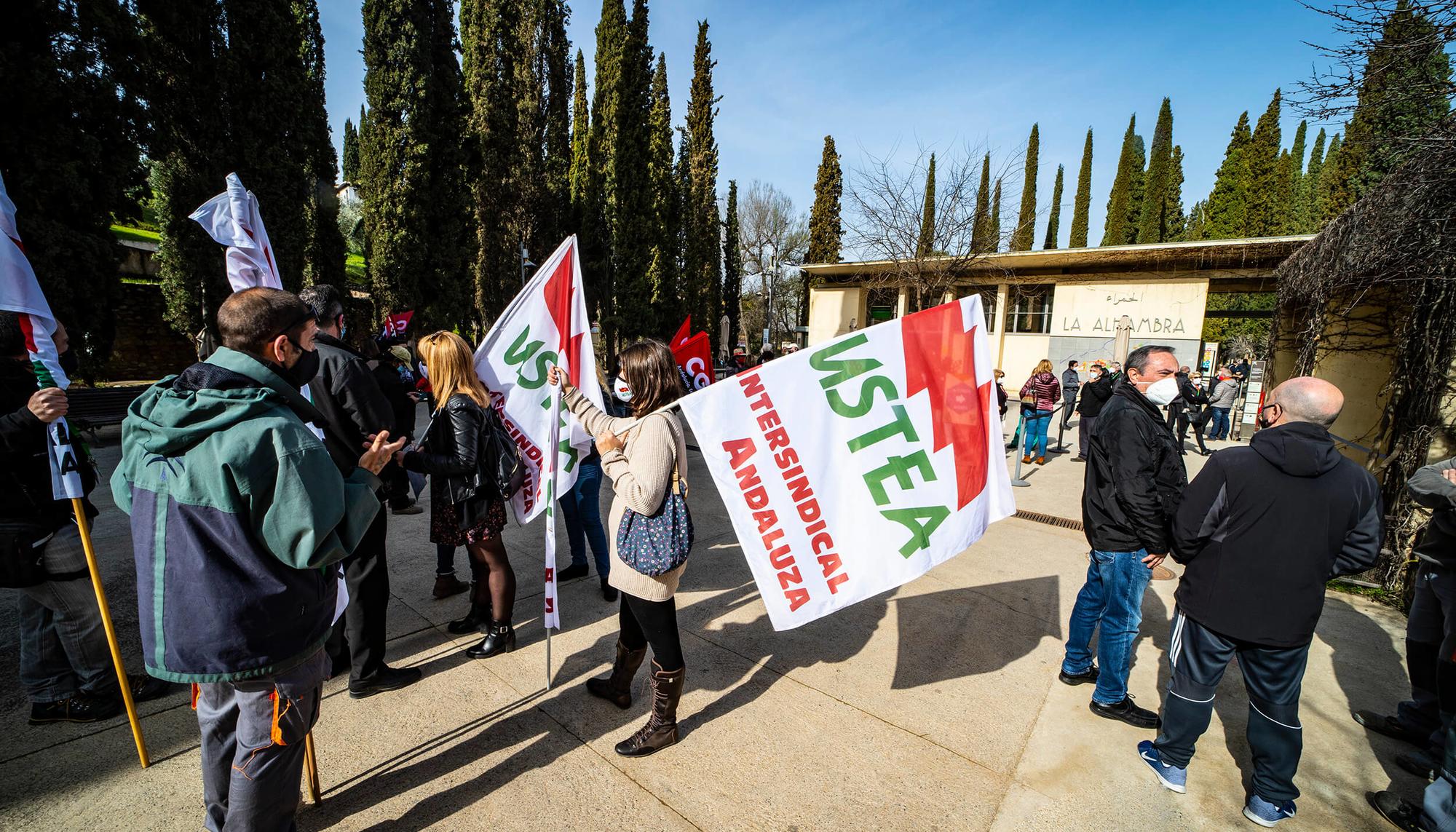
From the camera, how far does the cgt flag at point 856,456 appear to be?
8.96ft

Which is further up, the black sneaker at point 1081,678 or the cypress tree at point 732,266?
the cypress tree at point 732,266

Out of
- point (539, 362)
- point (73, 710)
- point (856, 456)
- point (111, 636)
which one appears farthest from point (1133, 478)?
point (73, 710)

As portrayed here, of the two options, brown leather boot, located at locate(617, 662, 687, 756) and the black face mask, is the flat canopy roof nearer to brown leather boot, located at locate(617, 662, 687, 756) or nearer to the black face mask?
brown leather boot, located at locate(617, 662, 687, 756)

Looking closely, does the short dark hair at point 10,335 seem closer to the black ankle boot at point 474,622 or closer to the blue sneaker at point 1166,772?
the black ankle boot at point 474,622

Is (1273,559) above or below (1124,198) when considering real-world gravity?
below

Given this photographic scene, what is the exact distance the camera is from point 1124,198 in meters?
31.5

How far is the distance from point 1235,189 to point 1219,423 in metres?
21.6

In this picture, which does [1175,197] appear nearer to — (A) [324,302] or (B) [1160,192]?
(B) [1160,192]

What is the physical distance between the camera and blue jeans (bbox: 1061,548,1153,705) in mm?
3117

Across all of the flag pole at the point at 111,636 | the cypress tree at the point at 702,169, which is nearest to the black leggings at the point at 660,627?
the flag pole at the point at 111,636

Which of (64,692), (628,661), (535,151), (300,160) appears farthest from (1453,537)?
(535,151)

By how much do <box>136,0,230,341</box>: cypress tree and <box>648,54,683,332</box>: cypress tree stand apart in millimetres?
11819

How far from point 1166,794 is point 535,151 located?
2397cm

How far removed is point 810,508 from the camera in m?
2.79
